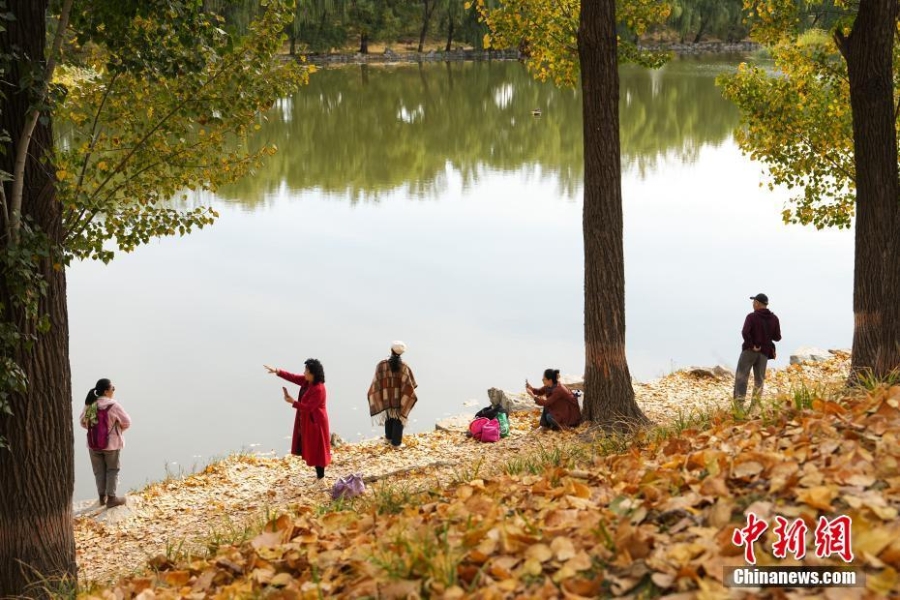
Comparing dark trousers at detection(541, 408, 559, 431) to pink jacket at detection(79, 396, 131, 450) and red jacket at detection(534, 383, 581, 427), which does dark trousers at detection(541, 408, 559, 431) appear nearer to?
red jacket at detection(534, 383, 581, 427)

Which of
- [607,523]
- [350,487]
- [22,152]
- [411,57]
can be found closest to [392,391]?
[350,487]

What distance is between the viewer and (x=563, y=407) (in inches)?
480

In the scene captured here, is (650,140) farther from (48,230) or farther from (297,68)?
(48,230)

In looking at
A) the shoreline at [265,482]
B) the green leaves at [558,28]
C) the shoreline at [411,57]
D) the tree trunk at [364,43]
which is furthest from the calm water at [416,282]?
the tree trunk at [364,43]

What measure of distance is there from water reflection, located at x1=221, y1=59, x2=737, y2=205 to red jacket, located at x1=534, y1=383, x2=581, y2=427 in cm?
2064

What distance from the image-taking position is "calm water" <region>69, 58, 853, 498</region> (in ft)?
53.6

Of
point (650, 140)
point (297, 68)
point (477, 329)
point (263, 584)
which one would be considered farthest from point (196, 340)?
point (650, 140)

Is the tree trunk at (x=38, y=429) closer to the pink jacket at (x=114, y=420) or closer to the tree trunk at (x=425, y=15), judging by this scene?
the pink jacket at (x=114, y=420)

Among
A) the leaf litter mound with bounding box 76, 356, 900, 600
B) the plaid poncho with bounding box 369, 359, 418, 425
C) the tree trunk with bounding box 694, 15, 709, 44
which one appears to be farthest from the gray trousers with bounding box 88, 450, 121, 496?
the tree trunk with bounding box 694, 15, 709, 44

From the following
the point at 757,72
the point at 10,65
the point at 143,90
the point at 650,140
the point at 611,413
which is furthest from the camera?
the point at 650,140

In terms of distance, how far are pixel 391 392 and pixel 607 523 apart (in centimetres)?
758

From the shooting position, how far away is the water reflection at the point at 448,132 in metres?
34.8

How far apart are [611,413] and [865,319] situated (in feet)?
10.8

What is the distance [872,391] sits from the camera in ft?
22.9
